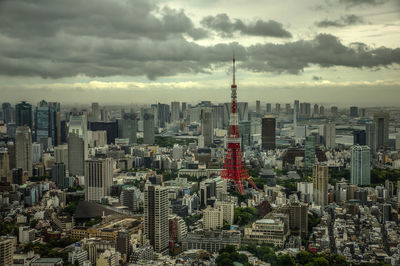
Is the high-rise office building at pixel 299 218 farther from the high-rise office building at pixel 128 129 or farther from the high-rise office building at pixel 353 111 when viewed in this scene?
the high-rise office building at pixel 128 129

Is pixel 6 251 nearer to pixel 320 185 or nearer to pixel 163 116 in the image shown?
pixel 320 185

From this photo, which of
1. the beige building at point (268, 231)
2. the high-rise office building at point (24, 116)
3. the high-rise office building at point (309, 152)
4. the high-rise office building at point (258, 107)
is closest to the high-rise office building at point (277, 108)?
the high-rise office building at point (258, 107)

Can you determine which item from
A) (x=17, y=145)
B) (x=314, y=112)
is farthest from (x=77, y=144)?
(x=314, y=112)

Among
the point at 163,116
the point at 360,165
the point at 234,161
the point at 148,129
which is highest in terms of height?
the point at 163,116

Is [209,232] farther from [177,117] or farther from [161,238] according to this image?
[177,117]

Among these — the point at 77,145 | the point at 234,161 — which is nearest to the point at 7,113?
the point at 77,145

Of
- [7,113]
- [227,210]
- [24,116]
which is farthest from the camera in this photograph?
[24,116]
